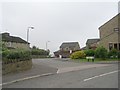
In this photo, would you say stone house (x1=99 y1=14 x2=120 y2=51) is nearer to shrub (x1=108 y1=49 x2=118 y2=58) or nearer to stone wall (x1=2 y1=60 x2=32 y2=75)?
shrub (x1=108 y1=49 x2=118 y2=58)

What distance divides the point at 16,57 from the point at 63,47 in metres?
83.7

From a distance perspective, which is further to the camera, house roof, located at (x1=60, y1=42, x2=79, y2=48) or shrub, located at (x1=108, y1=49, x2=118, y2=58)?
house roof, located at (x1=60, y1=42, x2=79, y2=48)

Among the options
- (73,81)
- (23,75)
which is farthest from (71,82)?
(23,75)

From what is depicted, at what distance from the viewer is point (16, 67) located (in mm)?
19359

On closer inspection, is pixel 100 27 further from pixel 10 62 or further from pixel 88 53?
pixel 10 62

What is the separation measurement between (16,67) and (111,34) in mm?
35696

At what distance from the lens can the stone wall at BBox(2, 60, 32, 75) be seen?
59.2 ft

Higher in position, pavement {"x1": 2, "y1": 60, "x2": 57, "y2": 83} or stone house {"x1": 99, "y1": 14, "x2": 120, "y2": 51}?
stone house {"x1": 99, "y1": 14, "x2": 120, "y2": 51}

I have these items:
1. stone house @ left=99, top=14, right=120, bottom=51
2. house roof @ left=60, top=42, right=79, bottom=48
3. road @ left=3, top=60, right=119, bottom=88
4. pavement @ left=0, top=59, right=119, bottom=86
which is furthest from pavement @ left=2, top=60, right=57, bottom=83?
house roof @ left=60, top=42, right=79, bottom=48

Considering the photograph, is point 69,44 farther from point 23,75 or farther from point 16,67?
point 23,75

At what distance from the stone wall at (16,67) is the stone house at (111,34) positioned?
1233 inches

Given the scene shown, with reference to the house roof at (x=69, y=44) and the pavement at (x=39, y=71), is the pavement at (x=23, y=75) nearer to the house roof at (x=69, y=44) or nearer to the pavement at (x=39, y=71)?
the pavement at (x=39, y=71)

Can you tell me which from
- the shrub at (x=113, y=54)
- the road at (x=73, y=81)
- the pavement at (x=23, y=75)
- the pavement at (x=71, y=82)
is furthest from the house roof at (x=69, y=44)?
the pavement at (x=71, y=82)

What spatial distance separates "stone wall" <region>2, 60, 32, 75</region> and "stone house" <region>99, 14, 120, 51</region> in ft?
103
